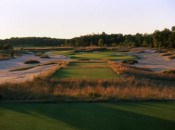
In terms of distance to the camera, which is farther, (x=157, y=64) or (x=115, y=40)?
(x=115, y=40)

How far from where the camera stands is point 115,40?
121 meters

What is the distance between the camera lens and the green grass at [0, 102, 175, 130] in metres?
7.81

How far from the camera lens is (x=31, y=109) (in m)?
9.54

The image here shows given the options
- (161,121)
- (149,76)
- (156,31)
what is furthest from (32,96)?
(156,31)

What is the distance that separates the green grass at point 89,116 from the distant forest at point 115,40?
252 feet

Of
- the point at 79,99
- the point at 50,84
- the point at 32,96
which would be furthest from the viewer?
the point at 50,84

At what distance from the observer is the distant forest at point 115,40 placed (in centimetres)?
9188

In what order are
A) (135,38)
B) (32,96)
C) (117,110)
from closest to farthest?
(117,110) → (32,96) → (135,38)

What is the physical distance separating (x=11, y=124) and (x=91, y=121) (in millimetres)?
1830

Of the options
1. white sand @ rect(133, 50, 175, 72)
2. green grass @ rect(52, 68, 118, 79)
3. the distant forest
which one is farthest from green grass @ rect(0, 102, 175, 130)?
the distant forest

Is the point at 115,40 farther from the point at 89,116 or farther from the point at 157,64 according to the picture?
the point at 89,116

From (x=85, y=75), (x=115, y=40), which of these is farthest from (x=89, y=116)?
(x=115, y=40)

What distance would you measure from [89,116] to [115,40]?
113m

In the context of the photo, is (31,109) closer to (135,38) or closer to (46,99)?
(46,99)
